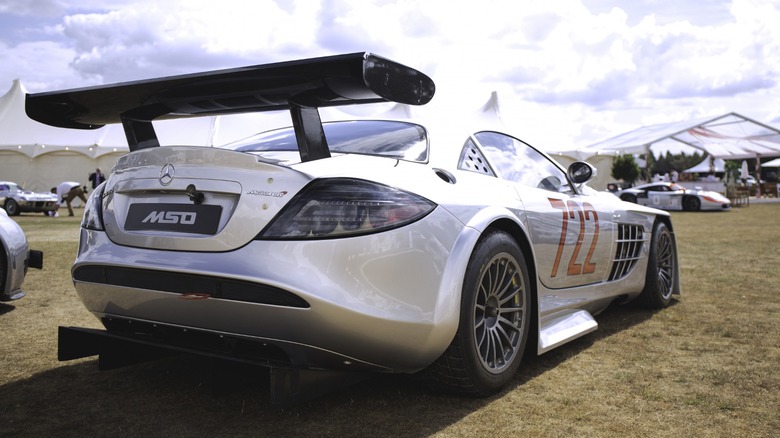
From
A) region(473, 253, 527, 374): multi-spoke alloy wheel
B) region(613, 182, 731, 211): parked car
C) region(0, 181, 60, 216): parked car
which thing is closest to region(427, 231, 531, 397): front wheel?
region(473, 253, 527, 374): multi-spoke alloy wheel

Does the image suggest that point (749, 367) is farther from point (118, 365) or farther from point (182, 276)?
point (118, 365)

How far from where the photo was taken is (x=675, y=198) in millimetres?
24797

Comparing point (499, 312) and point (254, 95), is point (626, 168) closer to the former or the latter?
point (499, 312)

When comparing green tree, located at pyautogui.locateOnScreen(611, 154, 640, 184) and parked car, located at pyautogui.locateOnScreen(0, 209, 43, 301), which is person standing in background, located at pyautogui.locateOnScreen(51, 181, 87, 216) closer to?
parked car, located at pyautogui.locateOnScreen(0, 209, 43, 301)

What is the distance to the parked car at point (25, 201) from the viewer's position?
21.2 meters

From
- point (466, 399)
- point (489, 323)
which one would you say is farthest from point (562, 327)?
point (466, 399)

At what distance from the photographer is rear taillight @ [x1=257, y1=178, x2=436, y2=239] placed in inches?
96.3

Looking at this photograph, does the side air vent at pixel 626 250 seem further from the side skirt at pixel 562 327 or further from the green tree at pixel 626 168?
the green tree at pixel 626 168

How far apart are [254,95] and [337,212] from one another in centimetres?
63

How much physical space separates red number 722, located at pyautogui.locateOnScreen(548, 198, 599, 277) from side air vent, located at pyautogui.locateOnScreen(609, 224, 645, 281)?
1.32ft

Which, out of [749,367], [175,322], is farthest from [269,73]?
[749,367]

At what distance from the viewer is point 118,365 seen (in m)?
3.04

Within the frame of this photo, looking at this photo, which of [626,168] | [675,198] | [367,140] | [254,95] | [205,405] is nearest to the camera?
[254,95]

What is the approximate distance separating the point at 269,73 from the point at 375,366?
1.17 m
